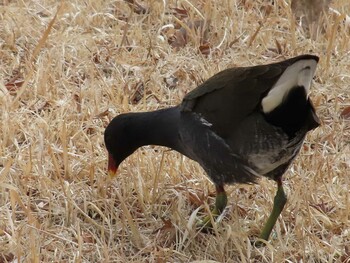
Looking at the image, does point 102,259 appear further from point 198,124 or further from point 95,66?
point 95,66

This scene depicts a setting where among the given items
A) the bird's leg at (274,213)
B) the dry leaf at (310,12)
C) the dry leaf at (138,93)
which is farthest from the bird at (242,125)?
the dry leaf at (310,12)

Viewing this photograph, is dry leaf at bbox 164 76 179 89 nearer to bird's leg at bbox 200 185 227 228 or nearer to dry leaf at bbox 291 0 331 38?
dry leaf at bbox 291 0 331 38

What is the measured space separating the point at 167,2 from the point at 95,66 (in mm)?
904

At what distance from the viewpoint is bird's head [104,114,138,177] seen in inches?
148

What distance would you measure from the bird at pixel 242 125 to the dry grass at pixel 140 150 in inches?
6.6

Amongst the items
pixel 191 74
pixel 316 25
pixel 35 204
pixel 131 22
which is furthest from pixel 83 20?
pixel 35 204

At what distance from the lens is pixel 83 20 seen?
17.6ft

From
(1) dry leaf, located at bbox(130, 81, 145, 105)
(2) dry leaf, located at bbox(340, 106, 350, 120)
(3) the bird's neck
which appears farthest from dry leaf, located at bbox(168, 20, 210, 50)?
(3) the bird's neck

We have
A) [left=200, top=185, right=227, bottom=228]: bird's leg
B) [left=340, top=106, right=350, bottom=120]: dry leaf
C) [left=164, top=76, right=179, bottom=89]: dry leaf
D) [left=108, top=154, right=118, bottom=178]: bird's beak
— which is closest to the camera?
[left=200, top=185, right=227, bottom=228]: bird's leg

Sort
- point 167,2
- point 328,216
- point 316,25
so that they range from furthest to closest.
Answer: point 167,2
point 316,25
point 328,216

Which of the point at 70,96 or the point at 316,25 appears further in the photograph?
the point at 316,25

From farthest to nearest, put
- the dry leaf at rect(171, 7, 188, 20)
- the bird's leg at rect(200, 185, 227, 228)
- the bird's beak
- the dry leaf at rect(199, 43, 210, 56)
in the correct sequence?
the dry leaf at rect(171, 7, 188, 20)
the dry leaf at rect(199, 43, 210, 56)
the bird's beak
the bird's leg at rect(200, 185, 227, 228)

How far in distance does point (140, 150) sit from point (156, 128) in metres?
0.48

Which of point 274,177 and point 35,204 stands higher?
point 274,177
